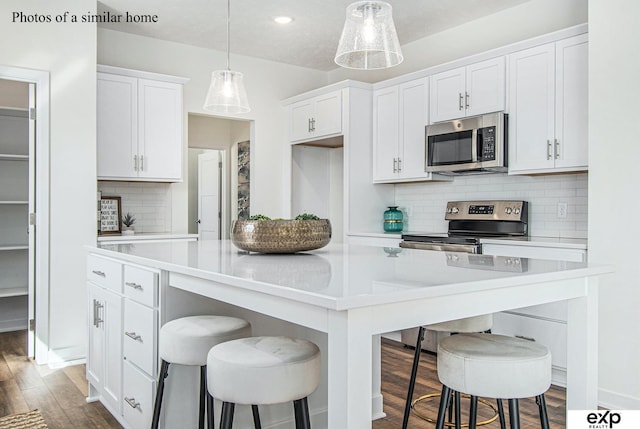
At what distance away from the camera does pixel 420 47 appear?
5020 millimetres

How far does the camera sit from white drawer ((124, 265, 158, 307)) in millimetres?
2170

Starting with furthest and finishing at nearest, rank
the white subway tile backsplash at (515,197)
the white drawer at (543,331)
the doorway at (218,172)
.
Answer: the doorway at (218,172)
the white subway tile backsplash at (515,197)
the white drawer at (543,331)

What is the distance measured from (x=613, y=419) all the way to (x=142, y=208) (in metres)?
4.04

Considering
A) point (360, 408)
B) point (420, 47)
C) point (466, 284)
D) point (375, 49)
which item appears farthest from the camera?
point (420, 47)

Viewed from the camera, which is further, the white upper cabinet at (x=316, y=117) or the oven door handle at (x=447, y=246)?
the white upper cabinet at (x=316, y=117)

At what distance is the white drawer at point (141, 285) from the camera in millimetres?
2170

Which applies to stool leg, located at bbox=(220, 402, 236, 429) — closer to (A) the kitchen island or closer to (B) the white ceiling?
(A) the kitchen island

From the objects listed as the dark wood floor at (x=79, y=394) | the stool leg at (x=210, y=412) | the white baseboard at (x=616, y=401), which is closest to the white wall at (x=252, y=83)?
the dark wood floor at (x=79, y=394)

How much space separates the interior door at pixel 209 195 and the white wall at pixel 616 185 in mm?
5074

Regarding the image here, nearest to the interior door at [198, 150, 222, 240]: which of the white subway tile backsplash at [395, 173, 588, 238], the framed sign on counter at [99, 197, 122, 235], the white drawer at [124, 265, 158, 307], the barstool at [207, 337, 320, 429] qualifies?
the framed sign on counter at [99, 197, 122, 235]

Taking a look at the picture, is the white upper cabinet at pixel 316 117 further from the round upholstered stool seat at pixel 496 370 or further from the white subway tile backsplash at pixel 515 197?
the round upholstered stool seat at pixel 496 370

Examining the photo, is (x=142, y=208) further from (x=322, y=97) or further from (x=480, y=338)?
(x=480, y=338)

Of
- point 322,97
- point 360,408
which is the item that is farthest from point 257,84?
point 360,408

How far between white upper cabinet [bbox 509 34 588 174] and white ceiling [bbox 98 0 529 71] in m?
0.80
